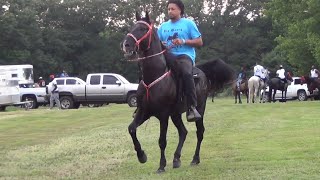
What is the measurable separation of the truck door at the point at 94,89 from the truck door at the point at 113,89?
0.94 ft

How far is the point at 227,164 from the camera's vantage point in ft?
31.4

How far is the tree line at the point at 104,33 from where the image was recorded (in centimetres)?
7544

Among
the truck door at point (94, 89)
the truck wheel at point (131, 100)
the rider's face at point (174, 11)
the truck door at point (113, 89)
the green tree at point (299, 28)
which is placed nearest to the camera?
the rider's face at point (174, 11)

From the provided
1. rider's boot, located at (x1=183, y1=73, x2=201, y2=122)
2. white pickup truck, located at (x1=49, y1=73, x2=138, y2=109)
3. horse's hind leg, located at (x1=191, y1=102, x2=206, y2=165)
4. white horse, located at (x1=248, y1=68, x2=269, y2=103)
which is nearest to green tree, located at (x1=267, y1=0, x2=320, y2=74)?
white horse, located at (x1=248, y1=68, x2=269, y2=103)

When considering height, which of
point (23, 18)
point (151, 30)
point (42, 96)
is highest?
point (23, 18)

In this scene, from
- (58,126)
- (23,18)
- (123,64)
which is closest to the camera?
(58,126)

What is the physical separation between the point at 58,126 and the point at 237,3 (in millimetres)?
73109

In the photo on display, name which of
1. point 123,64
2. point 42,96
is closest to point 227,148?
point 42,96

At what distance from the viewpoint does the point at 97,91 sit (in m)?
37.2

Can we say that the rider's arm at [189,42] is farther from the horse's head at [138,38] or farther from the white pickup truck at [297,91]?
the white pickup truck at [297,91]

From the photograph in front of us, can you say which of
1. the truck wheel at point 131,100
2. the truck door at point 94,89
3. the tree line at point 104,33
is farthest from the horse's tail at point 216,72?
the tree line at point 104,33

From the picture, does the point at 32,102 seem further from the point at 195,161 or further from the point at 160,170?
the point at 160,170

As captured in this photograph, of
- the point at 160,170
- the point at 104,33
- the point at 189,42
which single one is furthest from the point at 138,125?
the point at 104,33

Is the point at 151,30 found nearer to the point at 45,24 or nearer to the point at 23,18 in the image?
the point at 23,18
